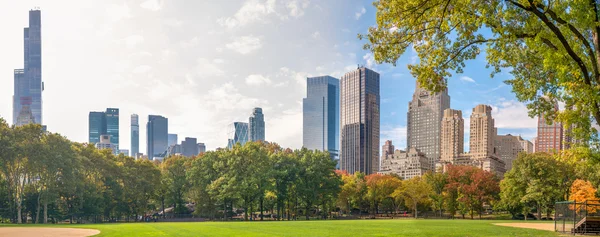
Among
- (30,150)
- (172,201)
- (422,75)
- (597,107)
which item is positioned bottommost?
(172,201)

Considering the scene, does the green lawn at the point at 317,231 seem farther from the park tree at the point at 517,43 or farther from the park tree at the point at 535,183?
the park tree at the point at 535,183

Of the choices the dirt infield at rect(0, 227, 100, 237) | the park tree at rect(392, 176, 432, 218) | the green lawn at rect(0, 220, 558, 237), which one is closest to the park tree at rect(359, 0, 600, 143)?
the green lawn at rect(0, 220, 558, 237)

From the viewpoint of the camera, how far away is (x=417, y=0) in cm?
1210

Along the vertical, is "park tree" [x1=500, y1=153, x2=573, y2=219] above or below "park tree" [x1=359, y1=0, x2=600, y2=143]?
below

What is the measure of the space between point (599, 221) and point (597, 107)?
1979 cm

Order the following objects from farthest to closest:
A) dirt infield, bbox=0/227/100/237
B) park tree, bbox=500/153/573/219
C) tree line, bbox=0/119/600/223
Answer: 1. park tree, bbox=500/153/573/219
2. tree line, bbox=0/119/600/223
3. dirt infield, bbox=0/227/100/237

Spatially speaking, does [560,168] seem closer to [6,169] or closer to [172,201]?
[172,201]

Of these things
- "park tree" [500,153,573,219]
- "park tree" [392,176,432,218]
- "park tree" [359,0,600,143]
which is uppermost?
"park tree" [359,0,600,143]

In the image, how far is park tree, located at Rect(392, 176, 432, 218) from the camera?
74812 millimetres

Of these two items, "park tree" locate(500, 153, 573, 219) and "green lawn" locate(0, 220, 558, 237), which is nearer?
"green lawn" locate(0, 220, 558, 237)

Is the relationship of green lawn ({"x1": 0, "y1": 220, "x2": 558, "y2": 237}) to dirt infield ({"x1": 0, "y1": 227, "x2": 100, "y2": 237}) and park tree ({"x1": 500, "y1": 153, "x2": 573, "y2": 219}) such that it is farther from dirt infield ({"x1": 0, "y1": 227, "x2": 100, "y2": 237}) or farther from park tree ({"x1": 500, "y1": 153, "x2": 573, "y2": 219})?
park tree ({"x1": 500, "y1": 153, "x2": 573, "y2": 219})

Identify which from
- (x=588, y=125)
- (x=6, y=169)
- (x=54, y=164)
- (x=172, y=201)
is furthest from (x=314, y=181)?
(x=588, y=125)

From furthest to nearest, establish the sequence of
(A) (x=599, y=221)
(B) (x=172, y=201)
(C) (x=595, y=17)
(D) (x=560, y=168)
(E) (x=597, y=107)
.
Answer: (B) (x=172, y=201), (D) (x=560, y=168), (A) (x=599, y=221), (E) (x=597, y=107), (C) (x=595, y=17)

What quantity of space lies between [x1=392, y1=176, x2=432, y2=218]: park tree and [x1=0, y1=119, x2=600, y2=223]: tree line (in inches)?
7.8
